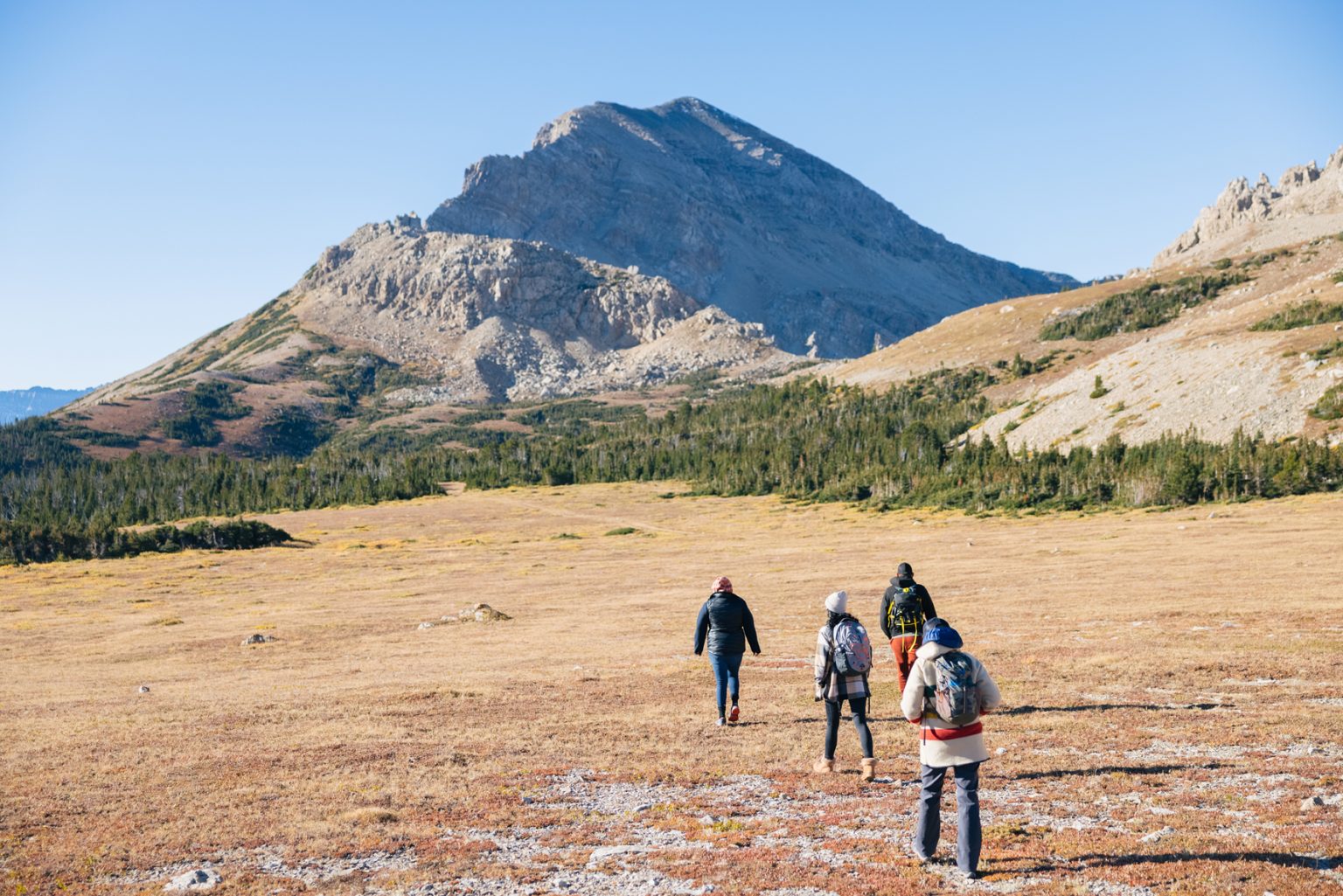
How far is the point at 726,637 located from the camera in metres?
22.9

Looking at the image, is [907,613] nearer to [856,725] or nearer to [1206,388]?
[856,725]

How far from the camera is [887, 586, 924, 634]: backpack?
65.9 ft

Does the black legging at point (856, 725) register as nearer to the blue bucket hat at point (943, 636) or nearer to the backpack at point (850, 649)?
the backpack at point (850, 649)

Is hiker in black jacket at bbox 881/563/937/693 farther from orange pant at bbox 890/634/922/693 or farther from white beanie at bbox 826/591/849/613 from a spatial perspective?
white beanie at bbox 826/591/849/613

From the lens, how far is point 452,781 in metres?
18.7

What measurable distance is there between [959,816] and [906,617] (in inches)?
294

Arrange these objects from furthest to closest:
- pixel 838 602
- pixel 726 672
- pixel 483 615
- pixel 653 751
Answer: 1. pixel 483 615
2. pixel 726 672
3. pixel 653 751
4. pixel 838 602

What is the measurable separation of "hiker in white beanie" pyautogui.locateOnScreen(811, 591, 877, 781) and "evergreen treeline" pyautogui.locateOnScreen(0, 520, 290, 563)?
12021 cm

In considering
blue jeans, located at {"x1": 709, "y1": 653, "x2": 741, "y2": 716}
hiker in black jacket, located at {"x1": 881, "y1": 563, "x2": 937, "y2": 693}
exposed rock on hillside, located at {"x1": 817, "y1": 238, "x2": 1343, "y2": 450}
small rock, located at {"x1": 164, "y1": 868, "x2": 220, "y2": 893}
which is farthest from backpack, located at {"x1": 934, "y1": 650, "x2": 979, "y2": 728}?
exposed rock on hillside, located at {"x1": 817, "y1": 238, "x2": 1343, "y2": 450}

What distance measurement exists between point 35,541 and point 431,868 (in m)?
130

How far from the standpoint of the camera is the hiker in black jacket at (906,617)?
20.0 meters

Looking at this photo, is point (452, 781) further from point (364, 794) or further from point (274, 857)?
point (274, 857)

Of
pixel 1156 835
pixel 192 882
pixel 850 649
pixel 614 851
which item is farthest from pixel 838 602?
pixel 192 882

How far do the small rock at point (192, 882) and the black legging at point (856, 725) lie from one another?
10.1 meters
